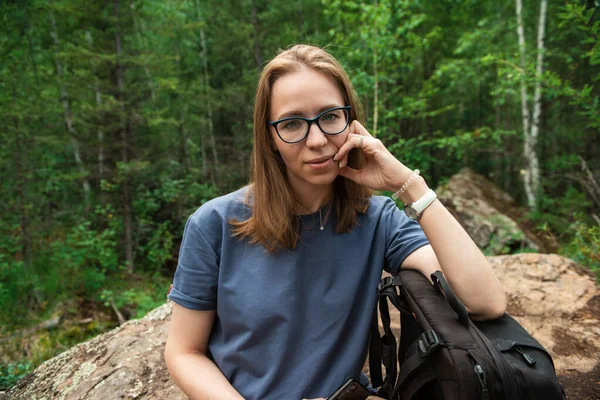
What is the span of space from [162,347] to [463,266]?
1.97m

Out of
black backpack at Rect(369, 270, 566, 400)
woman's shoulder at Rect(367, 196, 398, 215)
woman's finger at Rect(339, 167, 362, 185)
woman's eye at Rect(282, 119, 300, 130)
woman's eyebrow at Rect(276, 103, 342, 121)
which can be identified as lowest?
black backpack at Rect(369, 270, 566, 400)

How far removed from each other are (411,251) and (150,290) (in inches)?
272

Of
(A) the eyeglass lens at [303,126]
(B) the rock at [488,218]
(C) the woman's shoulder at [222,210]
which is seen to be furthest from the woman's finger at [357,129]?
(B) the rock at [488,218]

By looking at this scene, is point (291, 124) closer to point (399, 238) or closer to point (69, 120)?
point (399, 238)

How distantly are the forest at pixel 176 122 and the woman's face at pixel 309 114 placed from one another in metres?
1.26

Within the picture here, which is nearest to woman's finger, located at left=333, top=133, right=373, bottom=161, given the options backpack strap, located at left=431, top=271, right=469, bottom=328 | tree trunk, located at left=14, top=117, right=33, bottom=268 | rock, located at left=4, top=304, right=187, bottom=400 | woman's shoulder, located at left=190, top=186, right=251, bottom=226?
woman's shoulder, located at left=190, top=186, right=251, bottom=226

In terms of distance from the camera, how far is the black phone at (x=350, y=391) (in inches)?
50.1

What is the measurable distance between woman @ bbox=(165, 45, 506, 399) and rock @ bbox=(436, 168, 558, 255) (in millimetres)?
4823

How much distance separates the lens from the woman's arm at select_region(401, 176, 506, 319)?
127cm

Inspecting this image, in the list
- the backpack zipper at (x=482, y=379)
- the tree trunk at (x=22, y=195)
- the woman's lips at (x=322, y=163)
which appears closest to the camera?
the backpack zipper at (x=482, y=379)

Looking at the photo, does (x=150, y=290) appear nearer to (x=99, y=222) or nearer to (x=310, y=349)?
(x=99, y=222)

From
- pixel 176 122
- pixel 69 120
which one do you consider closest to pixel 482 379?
pixel 176 122

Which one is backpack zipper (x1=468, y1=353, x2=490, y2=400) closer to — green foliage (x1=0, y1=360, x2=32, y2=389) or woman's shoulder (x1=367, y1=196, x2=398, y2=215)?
woman's shoulder (x1=367, y1=196, x2=398, y2=215)

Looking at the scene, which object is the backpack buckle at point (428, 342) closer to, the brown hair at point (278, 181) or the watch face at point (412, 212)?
the watch face at point (412, 212)
